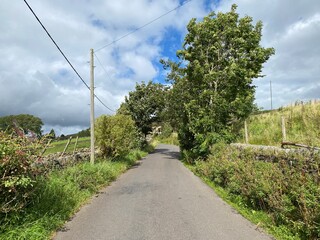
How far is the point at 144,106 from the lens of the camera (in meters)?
33.5

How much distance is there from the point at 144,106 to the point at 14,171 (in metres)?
28.3

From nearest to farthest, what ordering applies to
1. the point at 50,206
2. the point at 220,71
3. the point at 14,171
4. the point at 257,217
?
the point at 14,171 → the point at 50,206 → the point at 257,217 → the point at 220,71

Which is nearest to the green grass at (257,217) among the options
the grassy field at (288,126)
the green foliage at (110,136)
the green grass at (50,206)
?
the grassy field at (288,126)

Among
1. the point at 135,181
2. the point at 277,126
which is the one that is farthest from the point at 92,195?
the point at 277,126

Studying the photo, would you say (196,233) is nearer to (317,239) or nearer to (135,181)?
(317,239)

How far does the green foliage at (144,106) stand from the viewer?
33.7 m

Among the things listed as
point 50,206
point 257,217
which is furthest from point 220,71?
point 50,206

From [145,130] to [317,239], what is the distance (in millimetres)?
30474

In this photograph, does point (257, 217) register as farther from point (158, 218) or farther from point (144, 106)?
point (144, 106)

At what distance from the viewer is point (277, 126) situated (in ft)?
52.2

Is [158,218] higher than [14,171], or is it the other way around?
[14,171]

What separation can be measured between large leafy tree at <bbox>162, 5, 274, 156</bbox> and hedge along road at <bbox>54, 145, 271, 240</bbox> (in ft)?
26.9

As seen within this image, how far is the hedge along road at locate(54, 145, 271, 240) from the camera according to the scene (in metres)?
5.91

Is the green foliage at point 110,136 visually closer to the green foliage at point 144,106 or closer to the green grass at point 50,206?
the green grass at point 50,206
